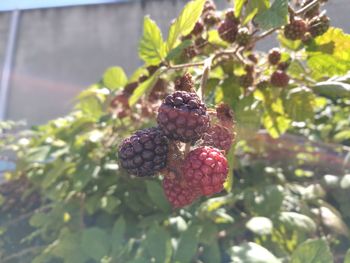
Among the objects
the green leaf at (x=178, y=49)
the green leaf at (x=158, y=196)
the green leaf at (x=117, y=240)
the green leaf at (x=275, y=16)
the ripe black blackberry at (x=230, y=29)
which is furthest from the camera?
the green leaf at (x=158, y=196)

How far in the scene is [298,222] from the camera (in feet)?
3.95

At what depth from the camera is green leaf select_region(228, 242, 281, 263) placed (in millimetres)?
919

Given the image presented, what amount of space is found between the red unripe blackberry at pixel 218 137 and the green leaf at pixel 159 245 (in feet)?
1.43

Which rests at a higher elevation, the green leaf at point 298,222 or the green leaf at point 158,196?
the green leaf at point 298,222

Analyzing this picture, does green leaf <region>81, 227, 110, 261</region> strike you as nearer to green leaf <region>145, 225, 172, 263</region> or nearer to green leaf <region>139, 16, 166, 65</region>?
green leaf <region>145, 225, 172, 263</region>

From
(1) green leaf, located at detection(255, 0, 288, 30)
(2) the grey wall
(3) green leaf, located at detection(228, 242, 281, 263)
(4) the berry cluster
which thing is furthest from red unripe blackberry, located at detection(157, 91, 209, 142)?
(2) the grey wall

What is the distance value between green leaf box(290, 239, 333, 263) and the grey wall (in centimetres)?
508

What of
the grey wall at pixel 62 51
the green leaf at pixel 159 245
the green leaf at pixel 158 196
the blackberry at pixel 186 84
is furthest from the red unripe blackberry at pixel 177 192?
the grey wall at pixel 62 51

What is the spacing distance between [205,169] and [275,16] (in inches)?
13.4

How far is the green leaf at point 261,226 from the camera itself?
1145 mm

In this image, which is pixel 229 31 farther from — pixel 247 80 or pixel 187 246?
pixel 187 246

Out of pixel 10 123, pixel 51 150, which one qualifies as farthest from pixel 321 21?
pixel 10 123

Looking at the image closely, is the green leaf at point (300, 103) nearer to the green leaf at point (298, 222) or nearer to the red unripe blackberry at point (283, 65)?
the red unripe blackberry at point (283, 65)

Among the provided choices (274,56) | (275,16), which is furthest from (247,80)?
(275,16)
